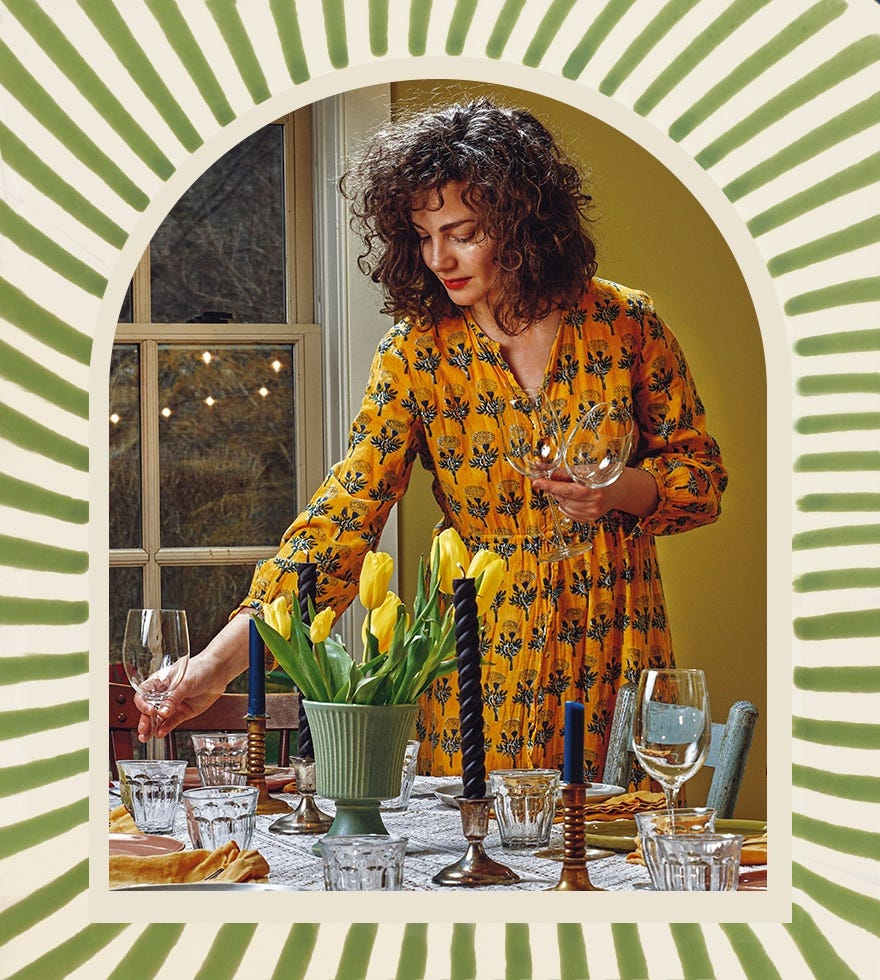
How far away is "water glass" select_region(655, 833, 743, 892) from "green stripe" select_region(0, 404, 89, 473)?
55cm

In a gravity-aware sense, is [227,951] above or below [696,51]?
below

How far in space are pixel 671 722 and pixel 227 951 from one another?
0.43 m

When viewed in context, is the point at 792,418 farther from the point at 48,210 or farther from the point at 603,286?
the point at 603,286

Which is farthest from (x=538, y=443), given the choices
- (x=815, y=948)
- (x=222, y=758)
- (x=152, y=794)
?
(x=815, y=948)

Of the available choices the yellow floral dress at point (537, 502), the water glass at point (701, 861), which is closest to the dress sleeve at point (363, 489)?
the yellow floral dress at point (537, 502)

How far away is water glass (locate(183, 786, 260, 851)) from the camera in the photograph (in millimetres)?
1283

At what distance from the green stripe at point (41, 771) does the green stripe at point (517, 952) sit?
354mm

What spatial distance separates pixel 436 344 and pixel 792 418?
1044 millimetres

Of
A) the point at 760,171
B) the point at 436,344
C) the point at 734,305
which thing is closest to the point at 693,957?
the point at 760,171

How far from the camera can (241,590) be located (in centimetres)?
308

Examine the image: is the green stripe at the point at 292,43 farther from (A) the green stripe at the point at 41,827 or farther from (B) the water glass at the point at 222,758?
(B) the water glass at the point at 222,758

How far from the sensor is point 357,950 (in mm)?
1006

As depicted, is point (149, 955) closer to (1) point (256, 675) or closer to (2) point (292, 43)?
(1) point (256, 675)

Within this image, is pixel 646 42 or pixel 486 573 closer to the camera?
pixel 646 42
